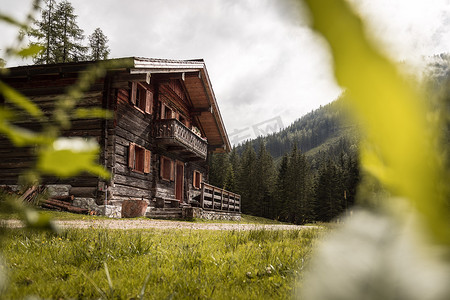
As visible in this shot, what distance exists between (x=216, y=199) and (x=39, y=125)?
11132 millimetres

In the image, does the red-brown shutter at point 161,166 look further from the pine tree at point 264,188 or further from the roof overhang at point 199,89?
the pine tree at point 264,188

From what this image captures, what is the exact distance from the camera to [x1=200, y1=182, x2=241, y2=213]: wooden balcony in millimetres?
17377

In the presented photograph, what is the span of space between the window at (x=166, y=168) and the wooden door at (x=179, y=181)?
4.29ft

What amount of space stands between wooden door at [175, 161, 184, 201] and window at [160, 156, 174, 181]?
1307 millimetres

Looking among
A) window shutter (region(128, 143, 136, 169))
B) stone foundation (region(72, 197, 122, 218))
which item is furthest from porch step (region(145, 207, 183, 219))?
stone foundation (region(72, 197, 122, 218))

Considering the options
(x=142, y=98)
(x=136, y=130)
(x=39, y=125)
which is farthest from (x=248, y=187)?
(x=39, y=125)

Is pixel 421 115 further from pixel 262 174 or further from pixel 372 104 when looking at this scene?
pixel 262 174

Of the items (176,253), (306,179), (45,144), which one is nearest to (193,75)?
(176,253)

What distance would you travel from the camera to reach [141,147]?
1388 cm

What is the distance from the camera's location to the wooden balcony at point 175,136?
14.8 m

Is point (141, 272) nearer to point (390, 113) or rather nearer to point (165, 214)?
point (390, 113)

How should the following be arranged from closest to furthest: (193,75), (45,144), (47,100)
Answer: (45,144) → (47,100) → (193,75)

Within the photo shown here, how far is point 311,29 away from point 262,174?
5381 centimetres

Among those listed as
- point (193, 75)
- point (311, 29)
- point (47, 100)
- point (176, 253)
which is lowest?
point (176, 253)
